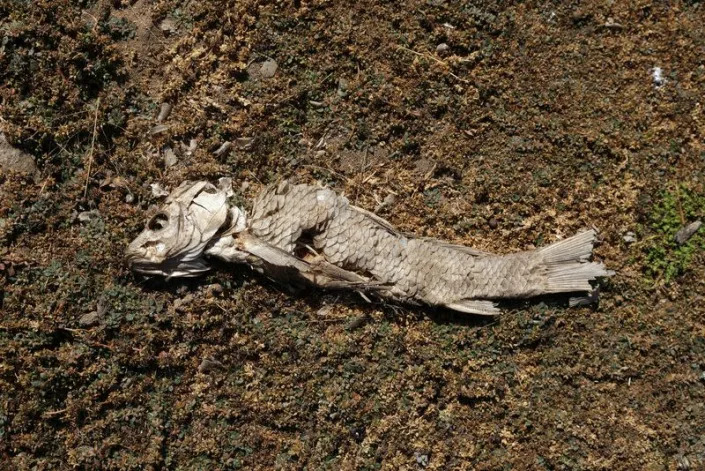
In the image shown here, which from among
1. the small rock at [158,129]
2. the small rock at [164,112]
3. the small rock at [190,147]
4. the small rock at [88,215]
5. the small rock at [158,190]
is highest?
the small rock at [164,112]

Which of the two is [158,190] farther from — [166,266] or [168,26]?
[168,26]

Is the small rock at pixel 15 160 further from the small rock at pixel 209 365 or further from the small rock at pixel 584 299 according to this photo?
the small rock at pixel 584 299

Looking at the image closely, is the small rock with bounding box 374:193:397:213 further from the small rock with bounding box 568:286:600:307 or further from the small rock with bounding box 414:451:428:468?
the small rock with bounding box 414:451:428:468

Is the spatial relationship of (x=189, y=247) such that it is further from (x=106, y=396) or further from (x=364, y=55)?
(x=364, y=55)

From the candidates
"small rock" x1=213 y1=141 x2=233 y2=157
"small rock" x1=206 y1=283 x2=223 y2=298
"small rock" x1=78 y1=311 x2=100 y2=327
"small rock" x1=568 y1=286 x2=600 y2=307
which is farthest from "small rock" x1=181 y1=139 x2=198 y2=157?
"small rock" x1=568 y1=286 x2=600 y2=307

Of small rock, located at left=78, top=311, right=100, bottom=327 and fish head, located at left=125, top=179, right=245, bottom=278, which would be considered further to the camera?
small rock, located at left=78, top=311, right=100, bottom=327

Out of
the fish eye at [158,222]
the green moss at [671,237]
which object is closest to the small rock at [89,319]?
the fish eye at [158,222]
